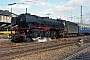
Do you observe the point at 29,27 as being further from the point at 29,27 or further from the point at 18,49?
the point at 18,49

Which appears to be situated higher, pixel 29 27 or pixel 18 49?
pixel 29 27

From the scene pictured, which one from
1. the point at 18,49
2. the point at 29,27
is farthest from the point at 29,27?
the point at 18,49

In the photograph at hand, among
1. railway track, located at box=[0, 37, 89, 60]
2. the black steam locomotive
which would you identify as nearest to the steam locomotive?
the black steam locomotive

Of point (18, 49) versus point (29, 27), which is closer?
point (18, 49)

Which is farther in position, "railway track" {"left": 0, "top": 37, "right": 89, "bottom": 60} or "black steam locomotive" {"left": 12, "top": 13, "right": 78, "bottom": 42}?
"black steam locomotive" {"left": 12, "top": 13, "right": 78, "bottom": 42}

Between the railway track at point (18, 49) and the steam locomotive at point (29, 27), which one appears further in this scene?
the steam locomotive at point (29, 27)

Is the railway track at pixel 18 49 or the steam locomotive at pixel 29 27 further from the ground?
the steam locomotive at pixel 29 27

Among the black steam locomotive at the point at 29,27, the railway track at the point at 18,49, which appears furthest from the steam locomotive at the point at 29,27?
the railway track at the point at 18,49

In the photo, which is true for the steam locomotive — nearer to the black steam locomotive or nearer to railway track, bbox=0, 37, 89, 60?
the black steam locomotive

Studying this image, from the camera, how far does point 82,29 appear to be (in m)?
52.9

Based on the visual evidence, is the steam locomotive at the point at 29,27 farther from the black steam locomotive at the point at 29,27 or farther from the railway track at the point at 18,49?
the railway track at the point at 18,49

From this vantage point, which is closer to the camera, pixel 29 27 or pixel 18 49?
pixel 18 49

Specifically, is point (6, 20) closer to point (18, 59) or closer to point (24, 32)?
point (24, 32)

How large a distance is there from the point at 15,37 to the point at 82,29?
31662mm
